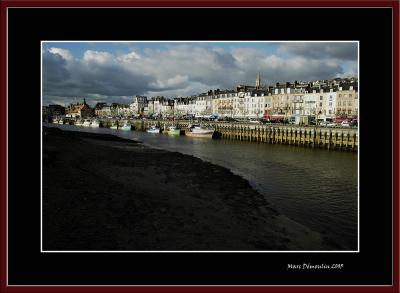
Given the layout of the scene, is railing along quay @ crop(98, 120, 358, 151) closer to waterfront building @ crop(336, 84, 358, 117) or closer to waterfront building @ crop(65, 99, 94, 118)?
waterfront building @ crop(336, 84, 358, 117)

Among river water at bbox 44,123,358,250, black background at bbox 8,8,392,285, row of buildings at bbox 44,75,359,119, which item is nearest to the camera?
black background at bbox 8,8,392,285

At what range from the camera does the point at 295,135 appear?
49.1 metres

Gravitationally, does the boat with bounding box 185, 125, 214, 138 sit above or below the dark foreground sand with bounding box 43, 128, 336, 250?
above

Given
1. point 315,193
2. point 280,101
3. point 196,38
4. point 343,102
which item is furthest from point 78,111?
point 196,38

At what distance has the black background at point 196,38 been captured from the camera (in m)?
4.77

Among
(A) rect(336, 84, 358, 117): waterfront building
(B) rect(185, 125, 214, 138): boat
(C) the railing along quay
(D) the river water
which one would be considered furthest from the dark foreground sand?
(A) rect(336, 84, 358, 117): waterfront building

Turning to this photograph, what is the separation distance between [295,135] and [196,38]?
46095 millimetres

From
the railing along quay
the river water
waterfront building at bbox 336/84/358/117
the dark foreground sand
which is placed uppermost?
waterfront building at bbox 336/84/358/117

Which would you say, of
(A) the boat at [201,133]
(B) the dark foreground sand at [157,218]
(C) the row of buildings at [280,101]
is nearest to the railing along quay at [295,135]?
(A) the boat at [201,133]

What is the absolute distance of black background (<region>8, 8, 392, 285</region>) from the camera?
4773mm

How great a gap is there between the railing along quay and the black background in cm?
3679

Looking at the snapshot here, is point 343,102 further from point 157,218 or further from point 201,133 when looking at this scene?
point 157,218
